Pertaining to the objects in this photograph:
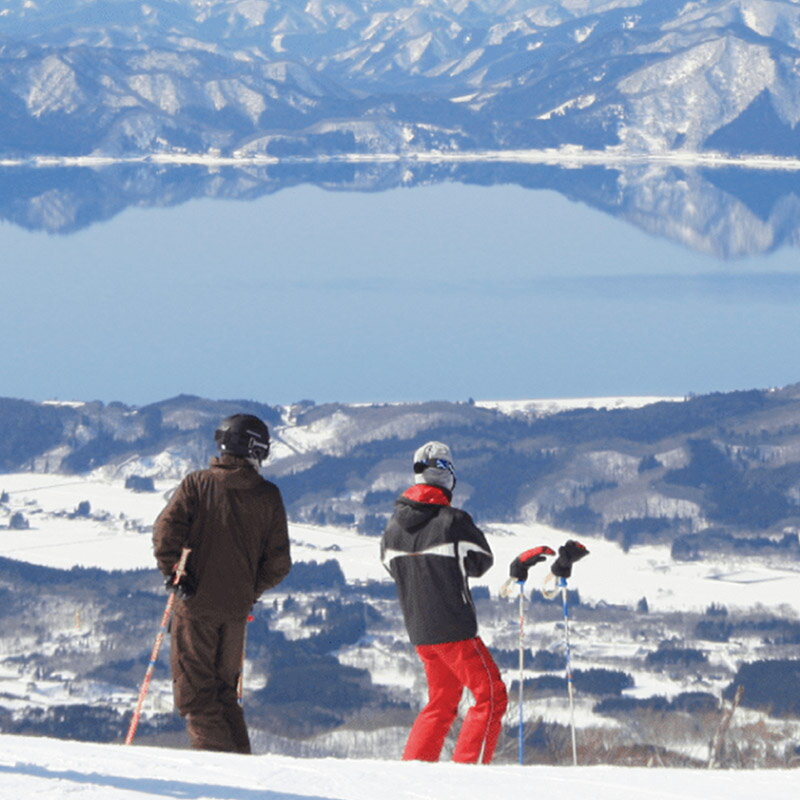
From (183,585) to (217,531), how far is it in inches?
11.9

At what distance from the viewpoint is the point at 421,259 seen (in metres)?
129

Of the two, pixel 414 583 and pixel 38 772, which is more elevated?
pixel 414 583

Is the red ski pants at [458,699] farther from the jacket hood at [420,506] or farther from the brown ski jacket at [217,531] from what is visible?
the brown ski jacket at [217,531]

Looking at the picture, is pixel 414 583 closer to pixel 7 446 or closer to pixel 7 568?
pixel 7 568

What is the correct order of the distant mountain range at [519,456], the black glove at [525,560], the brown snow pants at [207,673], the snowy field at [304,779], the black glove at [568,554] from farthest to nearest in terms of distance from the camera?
the distant mountain range at [519,456]
the black glove at [568,554]
the black glove at [525,560]
the brown snow pants at [207,673]
the snowy field at [304,779]

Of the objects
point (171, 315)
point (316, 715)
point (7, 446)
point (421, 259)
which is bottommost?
point (316, 715)

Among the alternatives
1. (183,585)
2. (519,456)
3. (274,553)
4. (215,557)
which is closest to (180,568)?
(183,585)

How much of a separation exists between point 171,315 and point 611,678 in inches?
2912

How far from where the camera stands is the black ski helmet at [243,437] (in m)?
8.84

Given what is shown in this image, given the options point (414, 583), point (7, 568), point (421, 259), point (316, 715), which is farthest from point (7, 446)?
point (421, 259)

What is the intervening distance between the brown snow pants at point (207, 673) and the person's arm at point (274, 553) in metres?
0.23

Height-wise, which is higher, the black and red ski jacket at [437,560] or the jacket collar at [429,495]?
the jacket collar at [429,495]

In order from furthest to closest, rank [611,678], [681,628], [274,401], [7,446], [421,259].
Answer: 1. [421,259]
2. [274,401]
3. [7,446]
4. [681,628]
5. [611,678]

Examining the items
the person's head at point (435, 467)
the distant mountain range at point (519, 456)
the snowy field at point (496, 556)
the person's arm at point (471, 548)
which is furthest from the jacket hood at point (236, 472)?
the distant mountain range at point (519, 456)
